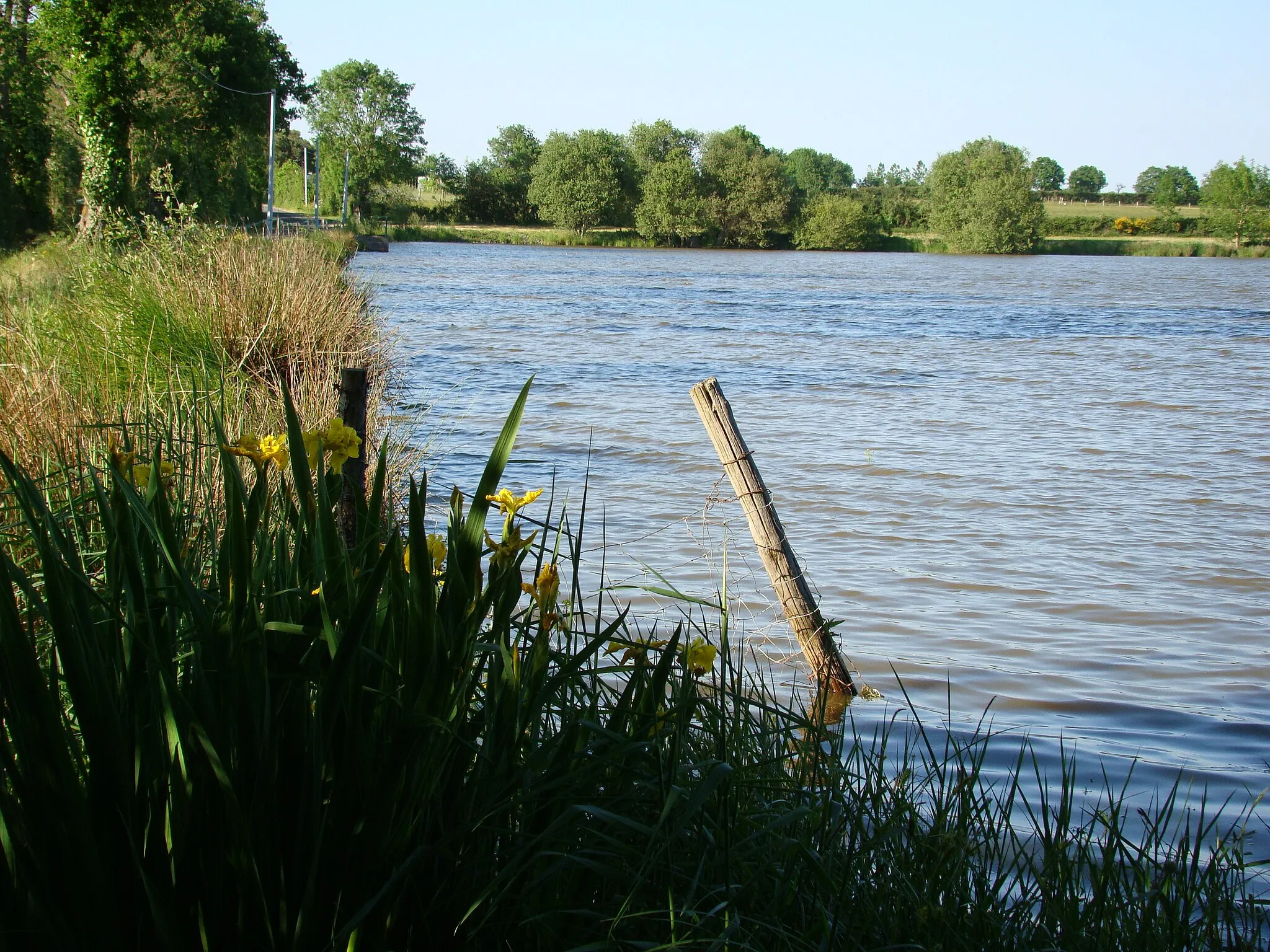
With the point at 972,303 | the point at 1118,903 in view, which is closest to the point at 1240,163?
the point at 972,303

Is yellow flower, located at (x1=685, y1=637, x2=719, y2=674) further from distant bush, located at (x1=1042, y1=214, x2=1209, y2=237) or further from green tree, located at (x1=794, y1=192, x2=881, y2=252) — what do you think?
distant bush, located at (x1=1042, y1=214, x2=1209, y2=237)

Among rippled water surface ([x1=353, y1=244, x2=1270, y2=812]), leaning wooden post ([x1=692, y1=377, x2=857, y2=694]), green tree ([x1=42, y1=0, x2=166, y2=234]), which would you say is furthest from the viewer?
green tree ([x1=42, y1=0, x2=166, y2=234])

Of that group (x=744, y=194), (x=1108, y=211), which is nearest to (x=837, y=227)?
(x=744, y=194)

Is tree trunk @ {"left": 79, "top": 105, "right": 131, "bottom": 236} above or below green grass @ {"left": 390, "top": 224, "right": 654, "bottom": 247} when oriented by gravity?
below

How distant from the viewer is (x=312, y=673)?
1658 millimetres

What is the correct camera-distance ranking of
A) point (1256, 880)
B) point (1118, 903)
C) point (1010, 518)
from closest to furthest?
1. point (1118, 903)
2. point (1256, 880)
3. point (1010, 518)

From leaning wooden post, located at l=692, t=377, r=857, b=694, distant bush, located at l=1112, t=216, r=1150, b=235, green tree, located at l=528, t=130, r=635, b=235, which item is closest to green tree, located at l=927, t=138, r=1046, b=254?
distant bush, located at l=1112, t=216, r=1150, b=235

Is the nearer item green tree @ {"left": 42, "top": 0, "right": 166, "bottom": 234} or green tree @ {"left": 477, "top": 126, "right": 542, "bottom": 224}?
green tree @ {"left": 42, "top": 0, "right": 166, "bottom": 234}

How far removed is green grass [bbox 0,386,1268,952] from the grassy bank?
65.7 inches

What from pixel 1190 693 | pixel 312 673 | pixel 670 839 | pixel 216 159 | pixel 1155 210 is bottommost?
pixel 1190 693

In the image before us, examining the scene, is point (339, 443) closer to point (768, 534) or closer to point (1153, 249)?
point (768, 534)

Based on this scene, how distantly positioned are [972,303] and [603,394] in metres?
23.9

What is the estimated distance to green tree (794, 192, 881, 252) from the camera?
8762 centimetres

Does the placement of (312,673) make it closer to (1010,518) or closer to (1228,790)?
(1228,790)
